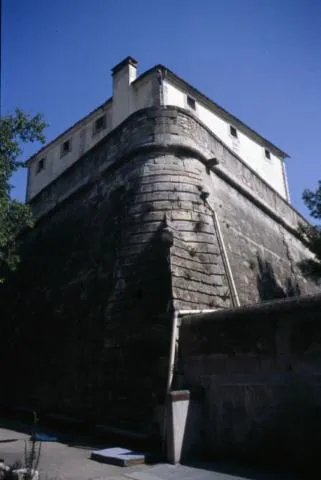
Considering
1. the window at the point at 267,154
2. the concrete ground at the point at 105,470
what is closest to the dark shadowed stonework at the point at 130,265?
the concrete ground at the point at 105,470

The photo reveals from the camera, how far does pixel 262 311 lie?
489 centimetres

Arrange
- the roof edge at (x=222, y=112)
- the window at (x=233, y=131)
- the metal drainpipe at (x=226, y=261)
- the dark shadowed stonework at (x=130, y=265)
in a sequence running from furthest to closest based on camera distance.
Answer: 1. the window at (x=233, y=131)
2. the roof edge at (x=222, y=112)
3. the metal drainpipe at (x=226, y=261)
4. the dark shadowed stonework at (x=130, y=265)

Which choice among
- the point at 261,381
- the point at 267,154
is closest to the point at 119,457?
the point at 261,381

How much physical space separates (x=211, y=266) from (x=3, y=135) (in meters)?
5.84

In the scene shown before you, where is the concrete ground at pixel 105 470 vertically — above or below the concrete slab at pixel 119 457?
below

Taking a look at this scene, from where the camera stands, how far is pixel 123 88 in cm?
1355

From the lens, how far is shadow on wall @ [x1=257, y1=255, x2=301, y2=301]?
380 inches

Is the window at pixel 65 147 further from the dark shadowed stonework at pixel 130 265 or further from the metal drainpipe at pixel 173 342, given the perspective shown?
the metal drainpipe at pixel 173 342

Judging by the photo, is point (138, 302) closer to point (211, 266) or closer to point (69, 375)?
point (211, 266)

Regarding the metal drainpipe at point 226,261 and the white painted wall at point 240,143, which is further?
the white painted wall at point 240,143

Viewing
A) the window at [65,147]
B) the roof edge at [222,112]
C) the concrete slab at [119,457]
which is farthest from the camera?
the window at [65,147]

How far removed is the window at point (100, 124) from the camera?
14723 millimetres

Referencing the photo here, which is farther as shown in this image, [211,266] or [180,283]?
[211,266]

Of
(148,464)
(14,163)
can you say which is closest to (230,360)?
(148,464)
